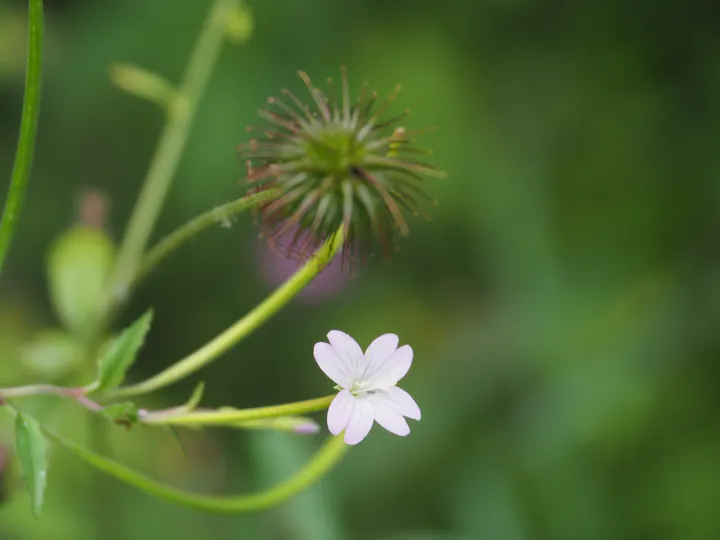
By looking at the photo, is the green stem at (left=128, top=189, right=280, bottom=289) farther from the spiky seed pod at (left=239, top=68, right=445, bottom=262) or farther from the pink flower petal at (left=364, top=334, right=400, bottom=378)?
the pink flower petal at (left=364, top=334, right=400, bottom=378)

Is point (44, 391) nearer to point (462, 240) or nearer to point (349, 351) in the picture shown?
point (349, 351)

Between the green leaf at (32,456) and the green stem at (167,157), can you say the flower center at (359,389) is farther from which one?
the green stem at (167,157)

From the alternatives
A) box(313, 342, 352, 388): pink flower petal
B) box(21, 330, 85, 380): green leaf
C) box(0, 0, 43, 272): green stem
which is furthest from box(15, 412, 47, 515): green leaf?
box(21, 330, 85, 380): green leaf

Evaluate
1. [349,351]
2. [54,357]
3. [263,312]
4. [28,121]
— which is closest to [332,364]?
[349,351]

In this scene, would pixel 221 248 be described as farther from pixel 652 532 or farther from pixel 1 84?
pixel 652 532

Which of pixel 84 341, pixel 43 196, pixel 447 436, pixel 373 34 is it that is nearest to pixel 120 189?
pixel 43 196

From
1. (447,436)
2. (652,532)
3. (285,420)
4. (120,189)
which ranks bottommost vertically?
(285,420)
